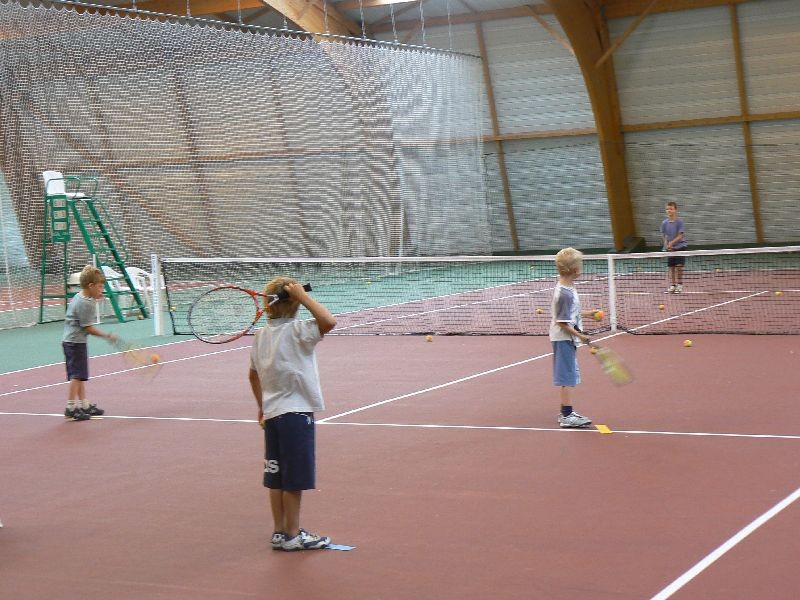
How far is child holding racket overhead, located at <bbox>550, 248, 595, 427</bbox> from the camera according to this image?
796 centimetres

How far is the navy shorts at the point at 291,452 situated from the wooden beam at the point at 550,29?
19556mm

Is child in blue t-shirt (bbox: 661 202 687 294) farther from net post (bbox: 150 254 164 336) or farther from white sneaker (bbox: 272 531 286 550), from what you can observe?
white sneaker (bbox: 272 531 286 550)

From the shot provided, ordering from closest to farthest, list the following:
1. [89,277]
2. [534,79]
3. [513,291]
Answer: [89,277] → [513,291] → [534,79]

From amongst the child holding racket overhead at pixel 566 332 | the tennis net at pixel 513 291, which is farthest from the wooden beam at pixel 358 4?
the child holding racket overhead at pixel 566 332

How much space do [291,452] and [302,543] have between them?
43 centimetres

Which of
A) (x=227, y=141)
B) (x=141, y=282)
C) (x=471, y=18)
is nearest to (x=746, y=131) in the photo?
(x=471, y=18)

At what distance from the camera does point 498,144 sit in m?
27.5

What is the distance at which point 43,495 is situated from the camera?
267 inches

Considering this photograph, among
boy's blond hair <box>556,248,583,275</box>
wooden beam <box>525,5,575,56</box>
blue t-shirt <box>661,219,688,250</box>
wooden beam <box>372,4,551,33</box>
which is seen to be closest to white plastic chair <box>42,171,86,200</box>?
blue t-shirt <box>661,219,688,250</box>

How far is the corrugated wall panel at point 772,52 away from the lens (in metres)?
23.3

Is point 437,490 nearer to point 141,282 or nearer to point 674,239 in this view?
point 674,239

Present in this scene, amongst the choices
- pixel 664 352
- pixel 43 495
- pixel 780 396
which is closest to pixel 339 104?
pixel 664 352

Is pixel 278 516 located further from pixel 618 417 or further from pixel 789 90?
pixel 789 90

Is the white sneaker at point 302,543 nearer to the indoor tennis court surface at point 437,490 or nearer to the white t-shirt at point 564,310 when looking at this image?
the indoor tennis court surface at point 437,490
